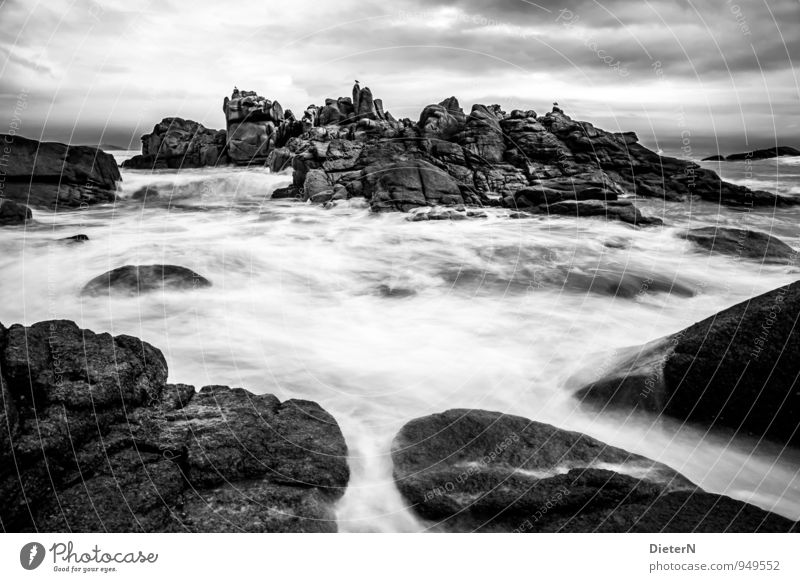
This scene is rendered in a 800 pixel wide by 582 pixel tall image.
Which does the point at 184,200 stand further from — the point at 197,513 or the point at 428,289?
the point at 197,513

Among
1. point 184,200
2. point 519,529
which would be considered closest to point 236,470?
point 519,529

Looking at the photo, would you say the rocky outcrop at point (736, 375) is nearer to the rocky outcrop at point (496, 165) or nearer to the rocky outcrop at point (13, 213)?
the rocky outcrop at point (13, 213)

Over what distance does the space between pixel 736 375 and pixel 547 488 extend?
1951 millimetres

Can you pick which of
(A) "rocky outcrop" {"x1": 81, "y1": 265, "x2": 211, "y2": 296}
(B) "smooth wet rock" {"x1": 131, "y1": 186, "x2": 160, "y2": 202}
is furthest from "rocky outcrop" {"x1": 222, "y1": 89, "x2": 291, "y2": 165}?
(A) "rocky outcrop" {"x1": 81, "y1": 265, "x2": 211, "y2": 296}

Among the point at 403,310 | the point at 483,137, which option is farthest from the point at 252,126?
the point at 403,310

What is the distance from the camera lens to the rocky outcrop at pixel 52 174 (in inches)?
408

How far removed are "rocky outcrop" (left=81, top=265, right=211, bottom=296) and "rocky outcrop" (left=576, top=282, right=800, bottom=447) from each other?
5902 millimetres

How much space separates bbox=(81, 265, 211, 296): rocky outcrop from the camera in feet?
23.1

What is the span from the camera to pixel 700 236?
472 inches

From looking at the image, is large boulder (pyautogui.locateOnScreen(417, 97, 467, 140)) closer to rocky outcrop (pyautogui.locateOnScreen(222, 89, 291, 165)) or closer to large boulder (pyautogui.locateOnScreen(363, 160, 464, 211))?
large boulder (pyautogui.locateOnScreen(363, 160, 464, 211))

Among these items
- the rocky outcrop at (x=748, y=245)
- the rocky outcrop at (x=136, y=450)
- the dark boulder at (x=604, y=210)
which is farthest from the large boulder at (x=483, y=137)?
the rocky outcrop at (x=136, y=450)

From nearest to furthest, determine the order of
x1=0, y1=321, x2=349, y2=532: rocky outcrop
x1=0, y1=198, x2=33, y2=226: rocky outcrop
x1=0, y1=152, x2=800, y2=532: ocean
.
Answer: x1=0, y1=321, x2=349, y2=532: rocky outcrop → x1=0, y1=152, x2=800, y2=532: ocean → x1=0, y1=198, x2=33, y2=226: rocky outcrop

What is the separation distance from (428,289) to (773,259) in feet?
22.1

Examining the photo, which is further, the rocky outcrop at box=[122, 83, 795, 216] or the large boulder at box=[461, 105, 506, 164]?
the large boulder at box=[461, 105, 506, 164]
